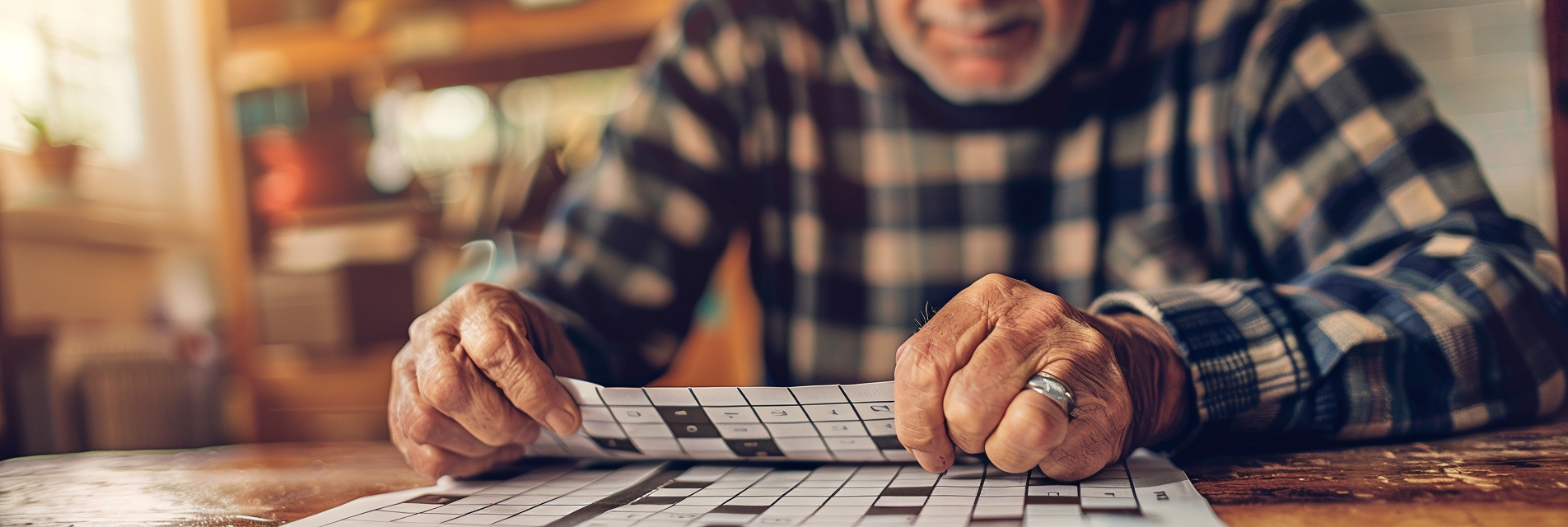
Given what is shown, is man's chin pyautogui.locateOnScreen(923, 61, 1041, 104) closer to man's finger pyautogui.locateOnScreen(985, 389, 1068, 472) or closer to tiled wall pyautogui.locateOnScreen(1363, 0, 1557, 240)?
man's finger pyautogui.locateOnScreen(985, 389, 1068, 472)

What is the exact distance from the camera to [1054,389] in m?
0.34

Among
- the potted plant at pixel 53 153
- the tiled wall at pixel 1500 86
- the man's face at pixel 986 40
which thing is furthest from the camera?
the potted plant at pixel 53 153

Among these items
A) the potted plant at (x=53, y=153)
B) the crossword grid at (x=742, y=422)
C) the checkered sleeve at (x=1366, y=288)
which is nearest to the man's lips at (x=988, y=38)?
the checkered sleeve at (x=1366, y=288)

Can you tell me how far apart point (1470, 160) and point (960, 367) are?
A: 510 mm

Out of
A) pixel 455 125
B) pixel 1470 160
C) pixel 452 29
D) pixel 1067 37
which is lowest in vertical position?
pixel 1470 160

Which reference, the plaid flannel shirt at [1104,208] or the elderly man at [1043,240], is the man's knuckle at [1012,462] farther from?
Result: the plaid flannel shirt at [1104,208]

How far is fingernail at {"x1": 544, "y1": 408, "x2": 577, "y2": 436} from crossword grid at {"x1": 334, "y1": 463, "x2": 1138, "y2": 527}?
0.03 meters

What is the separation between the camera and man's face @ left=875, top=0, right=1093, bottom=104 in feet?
2.43

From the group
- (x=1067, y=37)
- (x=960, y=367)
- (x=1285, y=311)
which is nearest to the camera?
(x=960, y=367)


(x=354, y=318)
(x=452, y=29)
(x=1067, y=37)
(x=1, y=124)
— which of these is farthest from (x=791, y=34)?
(x=1, y=124)

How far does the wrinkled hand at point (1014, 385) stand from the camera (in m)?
0.33

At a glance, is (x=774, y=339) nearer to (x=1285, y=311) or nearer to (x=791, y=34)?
(x=791, y=34)

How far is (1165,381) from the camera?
→ 0.41 metres

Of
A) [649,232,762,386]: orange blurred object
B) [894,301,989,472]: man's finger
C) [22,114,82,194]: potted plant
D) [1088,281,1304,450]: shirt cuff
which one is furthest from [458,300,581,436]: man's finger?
[22,114,82,194]: potted plant
